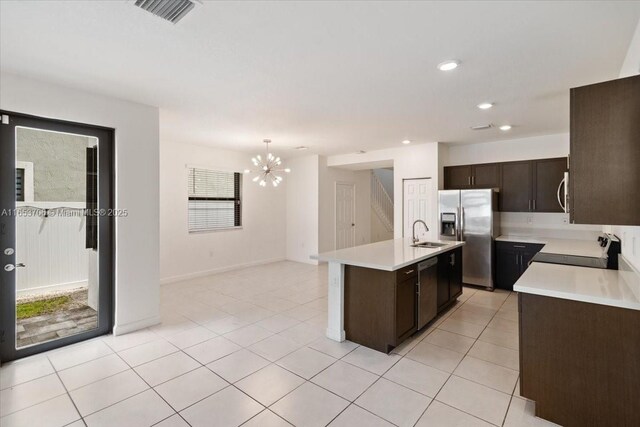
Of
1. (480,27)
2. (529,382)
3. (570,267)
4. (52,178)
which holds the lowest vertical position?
(529,382)

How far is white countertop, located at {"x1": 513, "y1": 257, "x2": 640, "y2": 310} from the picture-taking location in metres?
1.86

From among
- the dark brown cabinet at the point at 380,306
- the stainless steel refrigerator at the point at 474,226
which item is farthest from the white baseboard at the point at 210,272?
the stainless steel refrigerator at the point at 474,226

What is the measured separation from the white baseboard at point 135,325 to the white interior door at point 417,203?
4538mm

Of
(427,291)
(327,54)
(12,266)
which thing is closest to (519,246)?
(427,291)

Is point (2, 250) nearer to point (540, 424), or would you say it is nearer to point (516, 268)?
point (540, 424)

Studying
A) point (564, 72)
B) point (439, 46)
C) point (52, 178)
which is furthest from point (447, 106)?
point (52, 178)

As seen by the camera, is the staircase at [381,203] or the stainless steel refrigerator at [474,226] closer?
the stainless steel refrigerator at [474,226]

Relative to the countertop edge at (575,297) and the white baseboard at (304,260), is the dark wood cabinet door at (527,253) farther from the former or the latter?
the white baseboard at (304,260)

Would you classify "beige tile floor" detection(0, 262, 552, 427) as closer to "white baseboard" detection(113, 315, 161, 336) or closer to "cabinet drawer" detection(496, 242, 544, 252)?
"white baseboard" detection(113, 315, 161, 336)

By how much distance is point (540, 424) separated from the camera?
203 cm

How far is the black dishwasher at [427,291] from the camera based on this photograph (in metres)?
3.33

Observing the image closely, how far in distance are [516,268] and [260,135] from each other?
480 cm

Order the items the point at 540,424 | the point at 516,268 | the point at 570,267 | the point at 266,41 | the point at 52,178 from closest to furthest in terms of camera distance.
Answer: the point at 540,424
the point at 266,41
the point at 570,267
the point at 52,178
the point at 516,268

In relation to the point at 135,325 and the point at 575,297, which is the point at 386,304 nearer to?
the point at 575,297
